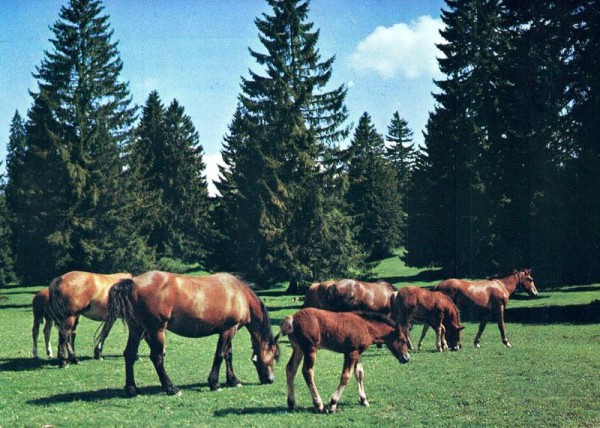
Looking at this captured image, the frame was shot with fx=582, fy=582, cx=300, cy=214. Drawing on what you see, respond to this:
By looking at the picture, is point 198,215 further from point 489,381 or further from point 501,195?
point 489,381

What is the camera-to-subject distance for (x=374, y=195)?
243 feet

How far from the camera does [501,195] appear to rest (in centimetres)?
3691

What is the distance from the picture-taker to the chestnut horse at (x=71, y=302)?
15797 millimetres

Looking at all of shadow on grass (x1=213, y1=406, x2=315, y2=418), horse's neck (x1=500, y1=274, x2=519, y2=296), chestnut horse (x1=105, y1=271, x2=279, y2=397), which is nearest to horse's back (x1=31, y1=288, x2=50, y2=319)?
chestnut horse (x1=105, y1=271, x2=279, y2=397)

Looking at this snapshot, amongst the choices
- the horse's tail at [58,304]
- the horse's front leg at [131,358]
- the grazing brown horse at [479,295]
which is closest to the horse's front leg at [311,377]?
the horse's front leg at [131,358]

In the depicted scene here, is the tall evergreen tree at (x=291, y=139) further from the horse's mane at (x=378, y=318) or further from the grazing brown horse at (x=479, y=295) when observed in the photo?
the horse's mane at (x=378, y=318)

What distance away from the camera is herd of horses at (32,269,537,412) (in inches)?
408

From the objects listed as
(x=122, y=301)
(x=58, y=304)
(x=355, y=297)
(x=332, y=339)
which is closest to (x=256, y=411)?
(x=332, y=339)

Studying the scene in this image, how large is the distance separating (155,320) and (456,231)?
37341 millimetres

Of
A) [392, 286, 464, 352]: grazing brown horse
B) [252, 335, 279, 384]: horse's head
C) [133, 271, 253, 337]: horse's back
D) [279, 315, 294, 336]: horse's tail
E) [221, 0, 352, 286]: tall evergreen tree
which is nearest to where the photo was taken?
[279, 315, 294, 336]: horse's tail

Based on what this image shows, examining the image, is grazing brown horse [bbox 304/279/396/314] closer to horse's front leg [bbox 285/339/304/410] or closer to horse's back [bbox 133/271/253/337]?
horse's back [bbox 133/271/253/337]

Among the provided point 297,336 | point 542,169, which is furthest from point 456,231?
point 297,336

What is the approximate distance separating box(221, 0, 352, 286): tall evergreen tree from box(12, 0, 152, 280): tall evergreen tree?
10.0 meters

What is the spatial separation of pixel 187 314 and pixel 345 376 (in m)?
3.79
